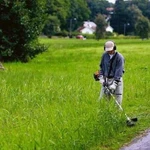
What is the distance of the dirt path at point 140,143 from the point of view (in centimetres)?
782

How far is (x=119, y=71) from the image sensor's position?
376 inches

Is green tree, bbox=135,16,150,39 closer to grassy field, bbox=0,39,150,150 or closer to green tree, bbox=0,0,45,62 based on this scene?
green tree, bbox=0,0,45,62

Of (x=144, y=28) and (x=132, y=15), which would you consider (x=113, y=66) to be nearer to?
(x=144, y=28)

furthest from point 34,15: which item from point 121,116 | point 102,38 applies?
point 102,38

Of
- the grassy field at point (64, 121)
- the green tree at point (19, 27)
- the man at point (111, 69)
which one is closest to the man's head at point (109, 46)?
the man at point (111, 69)

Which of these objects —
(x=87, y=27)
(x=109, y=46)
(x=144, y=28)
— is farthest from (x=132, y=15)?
(x=109, y=46)

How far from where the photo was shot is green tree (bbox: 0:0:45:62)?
25828mm

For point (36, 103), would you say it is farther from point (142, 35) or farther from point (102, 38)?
point (102, 38)

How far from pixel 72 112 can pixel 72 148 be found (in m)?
1.30

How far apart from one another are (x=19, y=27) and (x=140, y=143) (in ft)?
63.5

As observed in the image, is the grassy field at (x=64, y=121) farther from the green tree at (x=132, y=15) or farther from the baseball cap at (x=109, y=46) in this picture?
the green tree at (x=132, y=15)

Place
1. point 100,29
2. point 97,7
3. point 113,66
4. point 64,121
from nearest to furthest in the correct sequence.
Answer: point 64,121
point 113,66
point 100,29
point 97,7

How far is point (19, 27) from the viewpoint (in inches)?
1044

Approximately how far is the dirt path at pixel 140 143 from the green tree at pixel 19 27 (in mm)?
18115
